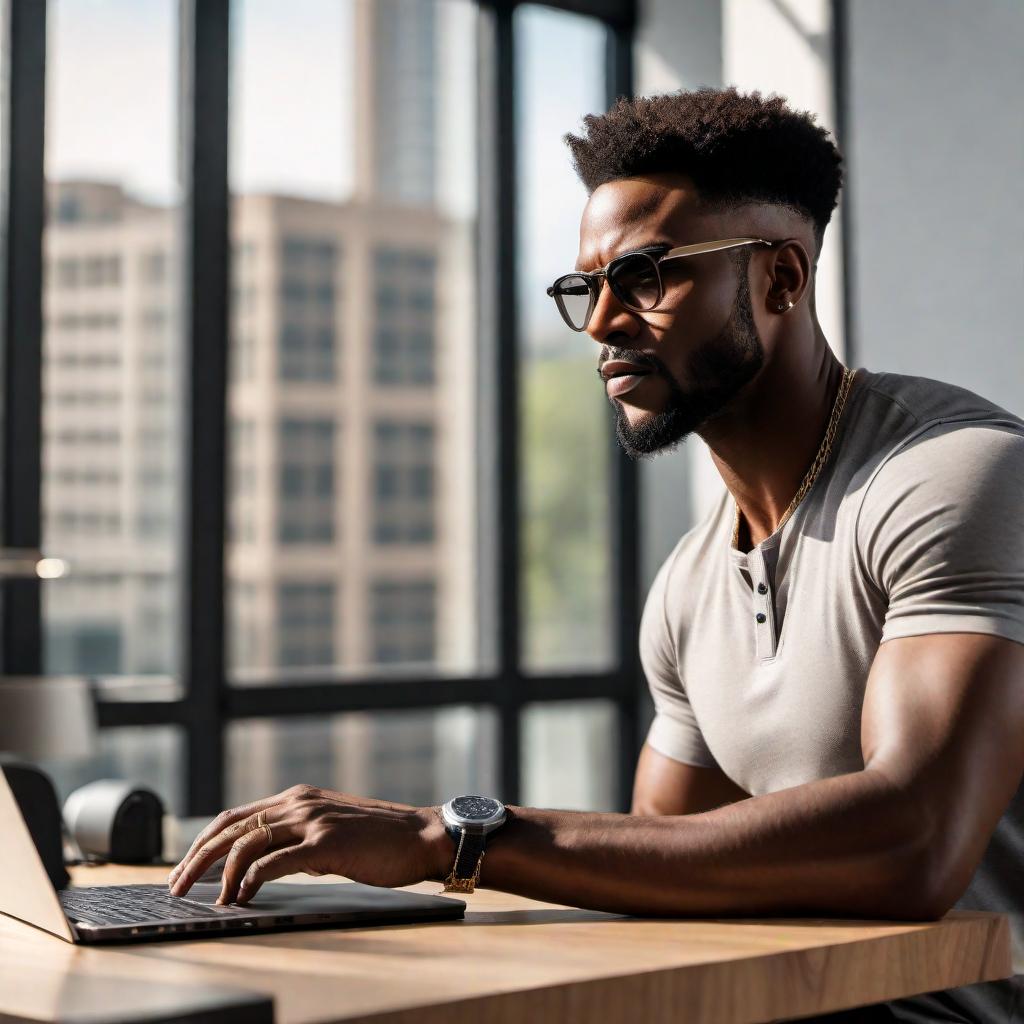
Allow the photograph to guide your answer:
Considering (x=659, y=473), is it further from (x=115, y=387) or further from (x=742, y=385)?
(x=742, y=385)

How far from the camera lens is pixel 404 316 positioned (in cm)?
459

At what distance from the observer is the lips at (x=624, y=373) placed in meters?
1.61

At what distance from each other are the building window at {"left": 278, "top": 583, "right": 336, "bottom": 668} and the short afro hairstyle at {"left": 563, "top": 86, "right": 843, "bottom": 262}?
2.73 metres

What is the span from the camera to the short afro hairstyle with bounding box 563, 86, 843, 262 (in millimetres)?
1612

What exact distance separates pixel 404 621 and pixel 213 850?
134 inches

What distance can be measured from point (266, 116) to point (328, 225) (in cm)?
38

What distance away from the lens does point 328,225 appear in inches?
174

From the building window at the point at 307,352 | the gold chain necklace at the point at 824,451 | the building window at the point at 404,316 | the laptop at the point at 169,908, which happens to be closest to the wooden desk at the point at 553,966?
the laptop at the point at 169,908

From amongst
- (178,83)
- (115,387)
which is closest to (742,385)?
(115,387)

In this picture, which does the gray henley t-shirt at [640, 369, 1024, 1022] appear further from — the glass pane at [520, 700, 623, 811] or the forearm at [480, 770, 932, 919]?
the glass pane at [520, 700, 623, 811]

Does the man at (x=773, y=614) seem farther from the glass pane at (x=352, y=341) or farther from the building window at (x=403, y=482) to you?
the building window at (x=403, y=482)

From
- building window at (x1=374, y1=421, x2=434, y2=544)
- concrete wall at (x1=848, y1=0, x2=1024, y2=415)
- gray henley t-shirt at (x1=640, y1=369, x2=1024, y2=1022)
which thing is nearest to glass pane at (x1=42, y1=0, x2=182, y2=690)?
building window at (x1=374, y1=421, x2=434, y2=544)

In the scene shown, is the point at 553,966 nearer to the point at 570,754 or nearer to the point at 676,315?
the point at 676,315

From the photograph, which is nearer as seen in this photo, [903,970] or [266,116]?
[903,970]
